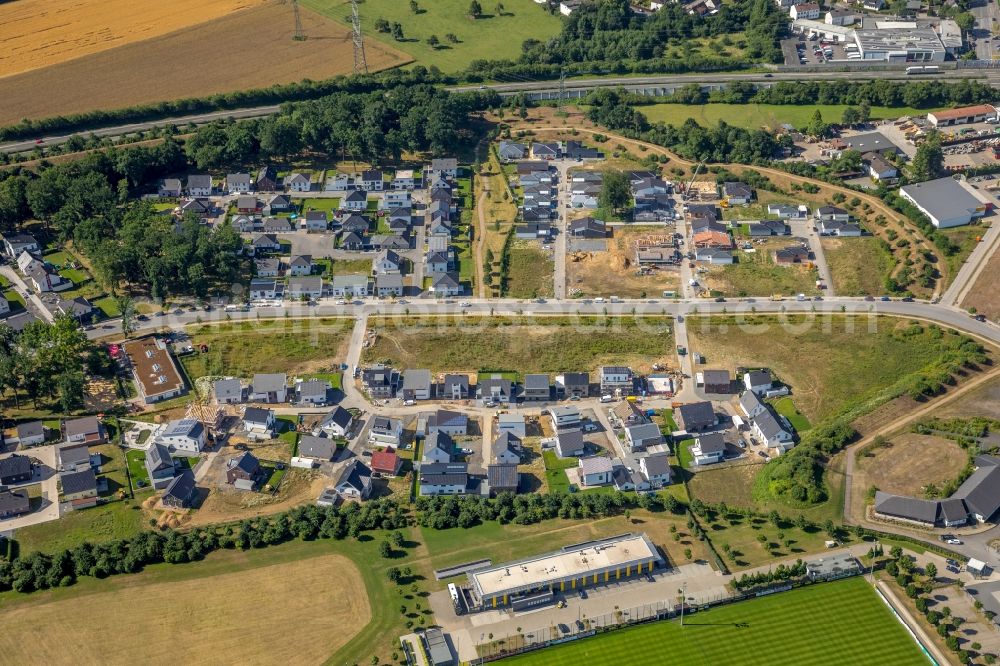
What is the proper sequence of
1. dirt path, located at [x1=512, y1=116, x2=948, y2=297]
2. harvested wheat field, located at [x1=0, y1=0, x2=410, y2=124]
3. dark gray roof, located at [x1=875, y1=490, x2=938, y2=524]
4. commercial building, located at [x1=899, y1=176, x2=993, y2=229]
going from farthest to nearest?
harvested wheat field, located at [x1=0, y1=0, x2=410, y2=124] → commercial building, located at [x1=899, y1=176, x2=993, y2=229] → dirt path, located at [x1=512, y1=116, x2=948, y2=297] → dark gray roof, located at [x1=875, y1=490, x2=938, y2=524]

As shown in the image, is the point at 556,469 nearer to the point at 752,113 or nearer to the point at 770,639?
the point at 770,639

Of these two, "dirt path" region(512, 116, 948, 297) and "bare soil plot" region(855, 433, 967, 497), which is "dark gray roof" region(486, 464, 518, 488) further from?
"dirt path" region(512, 116, 948, 297)

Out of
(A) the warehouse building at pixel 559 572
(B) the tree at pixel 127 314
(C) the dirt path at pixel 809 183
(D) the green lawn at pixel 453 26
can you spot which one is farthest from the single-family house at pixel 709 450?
(D) the green lawn at pixel 453 26

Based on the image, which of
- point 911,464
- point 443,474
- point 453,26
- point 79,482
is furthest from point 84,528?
point 453,26

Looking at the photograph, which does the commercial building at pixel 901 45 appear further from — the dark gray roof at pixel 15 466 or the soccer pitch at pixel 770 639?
the dark gray roof at pixel 15 466

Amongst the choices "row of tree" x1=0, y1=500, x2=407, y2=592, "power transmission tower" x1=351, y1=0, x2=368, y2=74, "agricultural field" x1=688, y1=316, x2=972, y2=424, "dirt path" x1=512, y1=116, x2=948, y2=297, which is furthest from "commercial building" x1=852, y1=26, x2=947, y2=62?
"row of tree" x1=0, y1=500, x2=407, y2=592

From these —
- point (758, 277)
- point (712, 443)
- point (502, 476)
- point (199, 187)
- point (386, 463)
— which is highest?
point (199, 187)
